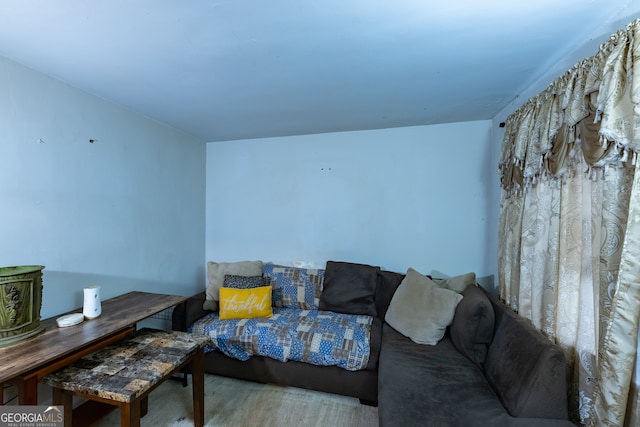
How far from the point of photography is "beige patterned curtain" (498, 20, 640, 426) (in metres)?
0.92

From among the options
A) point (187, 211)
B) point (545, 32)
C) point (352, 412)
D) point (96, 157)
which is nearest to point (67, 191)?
point (96, 157)

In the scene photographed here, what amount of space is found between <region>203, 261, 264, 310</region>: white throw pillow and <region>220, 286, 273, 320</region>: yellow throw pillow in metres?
0.22

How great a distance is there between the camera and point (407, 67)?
1522 millimetres

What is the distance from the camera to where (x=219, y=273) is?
2.62 m

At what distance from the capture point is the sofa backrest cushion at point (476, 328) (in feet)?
5.42

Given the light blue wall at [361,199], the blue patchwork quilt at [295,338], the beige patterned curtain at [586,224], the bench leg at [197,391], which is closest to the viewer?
the beige patterned curtain at [586,224]

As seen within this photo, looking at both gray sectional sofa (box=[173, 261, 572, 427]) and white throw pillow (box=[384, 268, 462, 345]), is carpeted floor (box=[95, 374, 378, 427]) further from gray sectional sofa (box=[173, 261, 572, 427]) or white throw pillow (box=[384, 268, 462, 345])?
white throw pillow (box=[384, 268, 462, 345])

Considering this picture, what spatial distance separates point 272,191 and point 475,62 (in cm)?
221

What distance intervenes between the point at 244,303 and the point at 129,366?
0.99 meters

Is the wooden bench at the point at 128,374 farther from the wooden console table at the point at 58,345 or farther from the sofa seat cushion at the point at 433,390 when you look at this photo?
the sofa seat cushion at the point at 433,390

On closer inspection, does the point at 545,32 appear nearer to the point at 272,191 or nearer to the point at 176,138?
the point at 272,191

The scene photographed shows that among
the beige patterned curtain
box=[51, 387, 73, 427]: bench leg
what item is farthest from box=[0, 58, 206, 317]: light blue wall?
the beige patterned curtain

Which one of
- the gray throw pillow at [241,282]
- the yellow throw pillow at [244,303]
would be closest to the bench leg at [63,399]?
the yellow throw pillow at [244,303]
